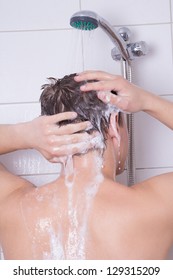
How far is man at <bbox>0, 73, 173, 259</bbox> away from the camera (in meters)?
0.88

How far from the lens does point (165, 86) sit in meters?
1.49

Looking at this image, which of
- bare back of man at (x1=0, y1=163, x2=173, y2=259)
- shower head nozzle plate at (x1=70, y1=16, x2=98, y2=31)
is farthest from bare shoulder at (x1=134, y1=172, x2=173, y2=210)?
shower head nozzle plate at (x1=70, y1=16, x2=98, y2=31)

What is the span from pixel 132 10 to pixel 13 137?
0.77m

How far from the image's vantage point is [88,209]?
91 centimetres

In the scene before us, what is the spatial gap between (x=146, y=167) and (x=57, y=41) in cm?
60

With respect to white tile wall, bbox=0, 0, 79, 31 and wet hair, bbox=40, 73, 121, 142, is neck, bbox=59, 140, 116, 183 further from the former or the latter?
white tile wall, bbox=0, 0, 79, 31

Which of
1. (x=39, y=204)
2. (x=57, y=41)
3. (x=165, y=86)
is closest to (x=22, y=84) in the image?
(x=57, y=41)

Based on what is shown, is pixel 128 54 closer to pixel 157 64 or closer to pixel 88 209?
pixel 157 64

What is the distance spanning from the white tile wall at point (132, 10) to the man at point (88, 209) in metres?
0.61

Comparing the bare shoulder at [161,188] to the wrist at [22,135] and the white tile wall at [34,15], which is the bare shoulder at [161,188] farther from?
the white tile wall at [34,15]

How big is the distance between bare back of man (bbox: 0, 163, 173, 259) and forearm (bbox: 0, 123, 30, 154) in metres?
0.16

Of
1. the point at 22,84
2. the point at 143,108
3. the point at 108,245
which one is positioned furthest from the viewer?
the point at 22,84
